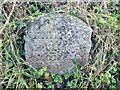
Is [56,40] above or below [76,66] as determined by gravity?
above

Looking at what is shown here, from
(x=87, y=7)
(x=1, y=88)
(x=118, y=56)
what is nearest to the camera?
(x=1, y=88)

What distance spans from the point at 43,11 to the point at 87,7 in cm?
42

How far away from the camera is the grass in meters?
2.42

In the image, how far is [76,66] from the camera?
8.13 ft

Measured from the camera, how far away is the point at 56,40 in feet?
7.89

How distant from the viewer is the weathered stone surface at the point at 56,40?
2402 mm

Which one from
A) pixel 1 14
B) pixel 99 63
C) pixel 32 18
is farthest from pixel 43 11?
pixel 99 63

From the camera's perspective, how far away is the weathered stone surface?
7.88 ft

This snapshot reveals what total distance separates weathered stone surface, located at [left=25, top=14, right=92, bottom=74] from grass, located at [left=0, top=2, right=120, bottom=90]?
0.10 metres

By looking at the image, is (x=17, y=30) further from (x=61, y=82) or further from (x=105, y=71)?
(x=105, y=71)

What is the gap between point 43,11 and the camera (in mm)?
2840

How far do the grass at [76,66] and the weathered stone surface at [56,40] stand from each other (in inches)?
4.1

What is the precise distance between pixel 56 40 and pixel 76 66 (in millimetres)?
278

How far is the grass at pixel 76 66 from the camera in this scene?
2422 mm
